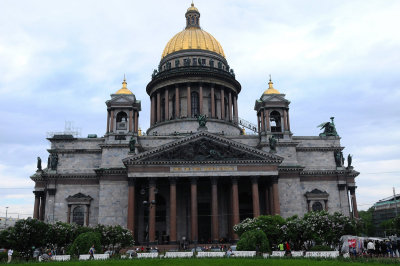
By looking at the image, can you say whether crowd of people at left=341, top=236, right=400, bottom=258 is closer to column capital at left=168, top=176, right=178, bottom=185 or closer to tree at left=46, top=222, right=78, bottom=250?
column capital at left=168, top=176, right=178, bottom=185

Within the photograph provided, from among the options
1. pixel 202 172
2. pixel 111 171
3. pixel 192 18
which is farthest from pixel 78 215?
pixel 192 18

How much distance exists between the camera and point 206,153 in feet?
171

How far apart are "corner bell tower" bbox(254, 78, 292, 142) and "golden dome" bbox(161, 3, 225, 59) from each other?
707 inches

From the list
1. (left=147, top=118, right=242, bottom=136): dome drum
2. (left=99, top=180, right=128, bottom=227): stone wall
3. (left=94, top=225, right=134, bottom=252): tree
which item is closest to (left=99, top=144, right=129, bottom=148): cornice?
(left=99, top=180, right=128, bottom=227): stone wall

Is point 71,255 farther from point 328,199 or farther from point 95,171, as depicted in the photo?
point 328,199

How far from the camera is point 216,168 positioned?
169 feet

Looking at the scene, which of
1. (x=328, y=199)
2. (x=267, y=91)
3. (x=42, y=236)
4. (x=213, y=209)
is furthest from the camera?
(x=267, y=91)

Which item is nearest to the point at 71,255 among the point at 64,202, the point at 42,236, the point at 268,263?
the point at 42,236

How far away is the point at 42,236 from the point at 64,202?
17689mm

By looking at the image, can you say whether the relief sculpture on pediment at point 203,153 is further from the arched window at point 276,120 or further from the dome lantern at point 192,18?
the dome lantern at point 192,18

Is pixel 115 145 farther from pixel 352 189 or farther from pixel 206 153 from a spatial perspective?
pixel 352 189

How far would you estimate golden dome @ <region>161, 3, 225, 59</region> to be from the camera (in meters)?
74.6

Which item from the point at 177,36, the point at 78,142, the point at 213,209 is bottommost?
the point at 213,209

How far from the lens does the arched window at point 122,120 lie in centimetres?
6003
